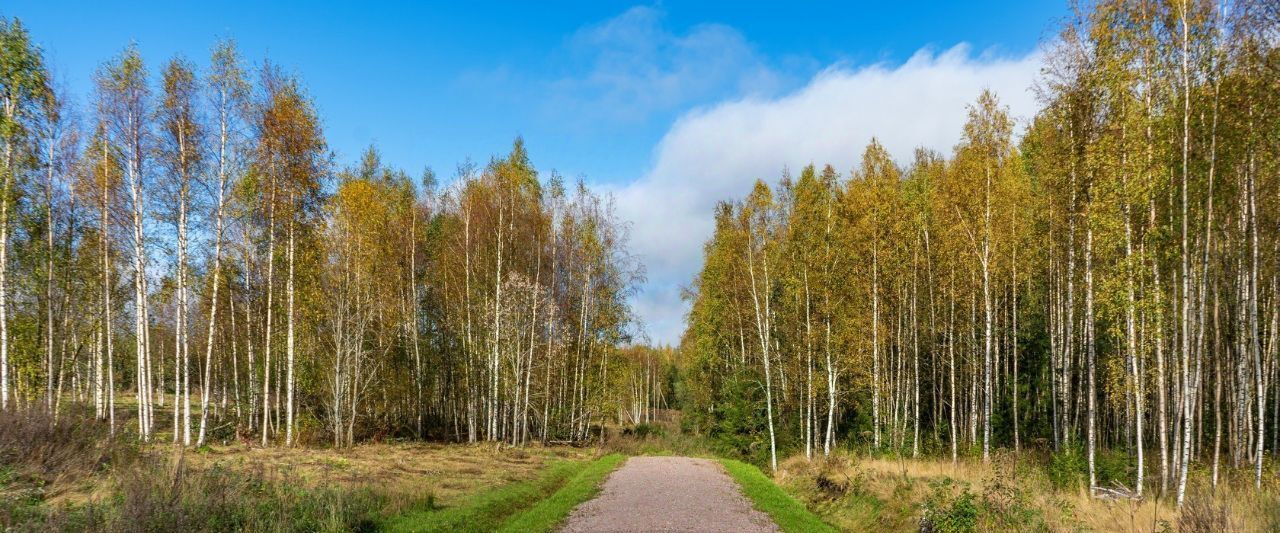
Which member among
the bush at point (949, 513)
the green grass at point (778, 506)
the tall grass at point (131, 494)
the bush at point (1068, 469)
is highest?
the tall grass at point (131, 494)

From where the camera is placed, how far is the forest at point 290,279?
1850 centimetres

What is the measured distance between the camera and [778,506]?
13.6m

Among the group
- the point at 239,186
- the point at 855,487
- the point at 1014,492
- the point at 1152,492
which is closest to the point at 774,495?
the point at 855,487

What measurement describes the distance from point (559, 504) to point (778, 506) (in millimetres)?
4794

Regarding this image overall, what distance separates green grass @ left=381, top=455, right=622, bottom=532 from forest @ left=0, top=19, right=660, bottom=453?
8.99 metres

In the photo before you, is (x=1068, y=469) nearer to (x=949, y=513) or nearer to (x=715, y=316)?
(x=949, y=513)

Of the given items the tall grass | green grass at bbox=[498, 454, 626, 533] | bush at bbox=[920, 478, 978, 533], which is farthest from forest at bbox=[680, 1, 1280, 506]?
the tall grass

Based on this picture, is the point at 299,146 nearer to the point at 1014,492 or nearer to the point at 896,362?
the point at 1014,492

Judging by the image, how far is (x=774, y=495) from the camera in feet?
50.5

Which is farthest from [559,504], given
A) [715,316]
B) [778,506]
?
[715,316]

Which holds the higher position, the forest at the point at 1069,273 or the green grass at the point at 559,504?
the forest at the point at 1069,273

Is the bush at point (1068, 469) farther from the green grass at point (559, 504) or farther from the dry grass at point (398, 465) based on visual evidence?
the dry grass at point (398, 465)

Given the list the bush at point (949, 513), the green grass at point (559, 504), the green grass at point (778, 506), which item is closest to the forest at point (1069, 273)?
the bush at point (949, 513)

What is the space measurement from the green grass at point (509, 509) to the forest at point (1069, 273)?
9220mm
